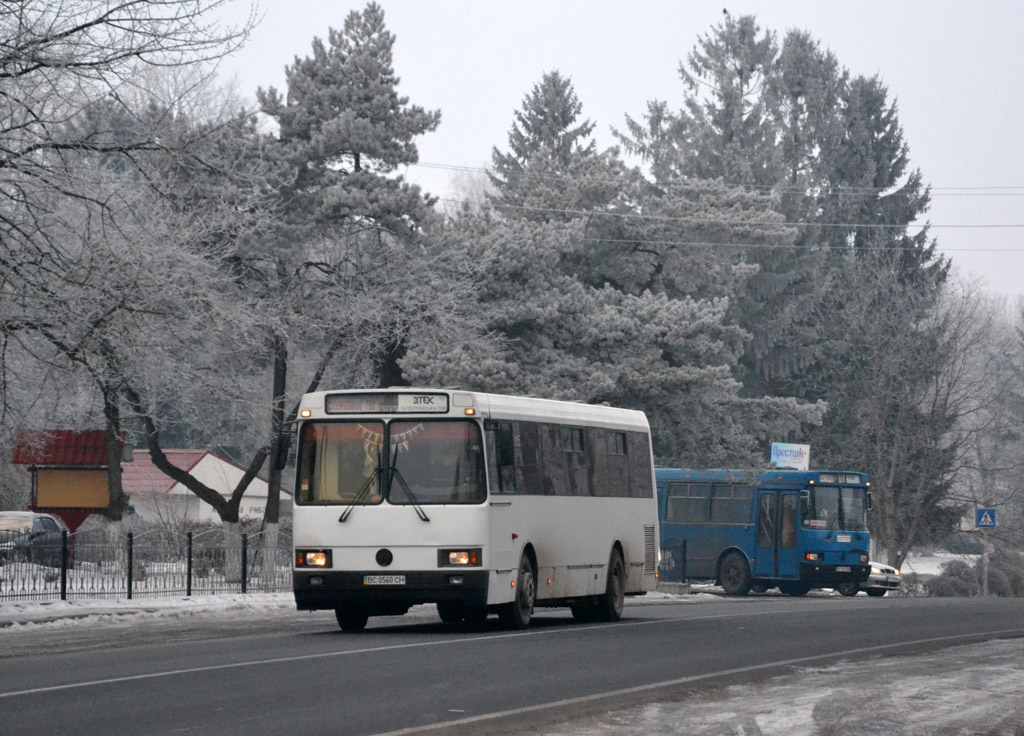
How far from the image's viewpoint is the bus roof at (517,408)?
733 inches

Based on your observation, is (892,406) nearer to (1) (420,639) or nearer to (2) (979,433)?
(2) (979,433)

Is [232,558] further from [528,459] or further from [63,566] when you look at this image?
[528,459]

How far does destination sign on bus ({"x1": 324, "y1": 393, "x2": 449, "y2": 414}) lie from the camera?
18.6 metres

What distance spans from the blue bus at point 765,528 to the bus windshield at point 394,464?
23173 mm

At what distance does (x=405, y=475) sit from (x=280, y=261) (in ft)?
65.7

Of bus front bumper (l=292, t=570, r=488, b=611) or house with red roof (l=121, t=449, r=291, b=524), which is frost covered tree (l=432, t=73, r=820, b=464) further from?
house with red roof (l=121, t=449, r=291, b=524)

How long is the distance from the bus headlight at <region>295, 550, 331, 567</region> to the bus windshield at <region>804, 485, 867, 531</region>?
2440 cm

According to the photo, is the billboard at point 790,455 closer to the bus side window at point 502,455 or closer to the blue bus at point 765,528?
the blue bus at point 765,528

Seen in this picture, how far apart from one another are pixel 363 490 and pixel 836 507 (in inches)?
962

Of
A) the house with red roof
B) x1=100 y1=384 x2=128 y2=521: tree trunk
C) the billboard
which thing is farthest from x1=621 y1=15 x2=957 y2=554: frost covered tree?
x1=100 y1=384 x2=128 y2=521: tree trunk

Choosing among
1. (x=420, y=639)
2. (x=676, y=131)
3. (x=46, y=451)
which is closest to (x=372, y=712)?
(x=420, y=639)

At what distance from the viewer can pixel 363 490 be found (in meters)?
18.4

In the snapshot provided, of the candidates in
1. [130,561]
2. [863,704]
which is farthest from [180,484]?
[863,704]

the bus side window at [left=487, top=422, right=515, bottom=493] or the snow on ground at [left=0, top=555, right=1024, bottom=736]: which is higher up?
the bus side window at [left=487, top=422, right=515, bottom=493]
